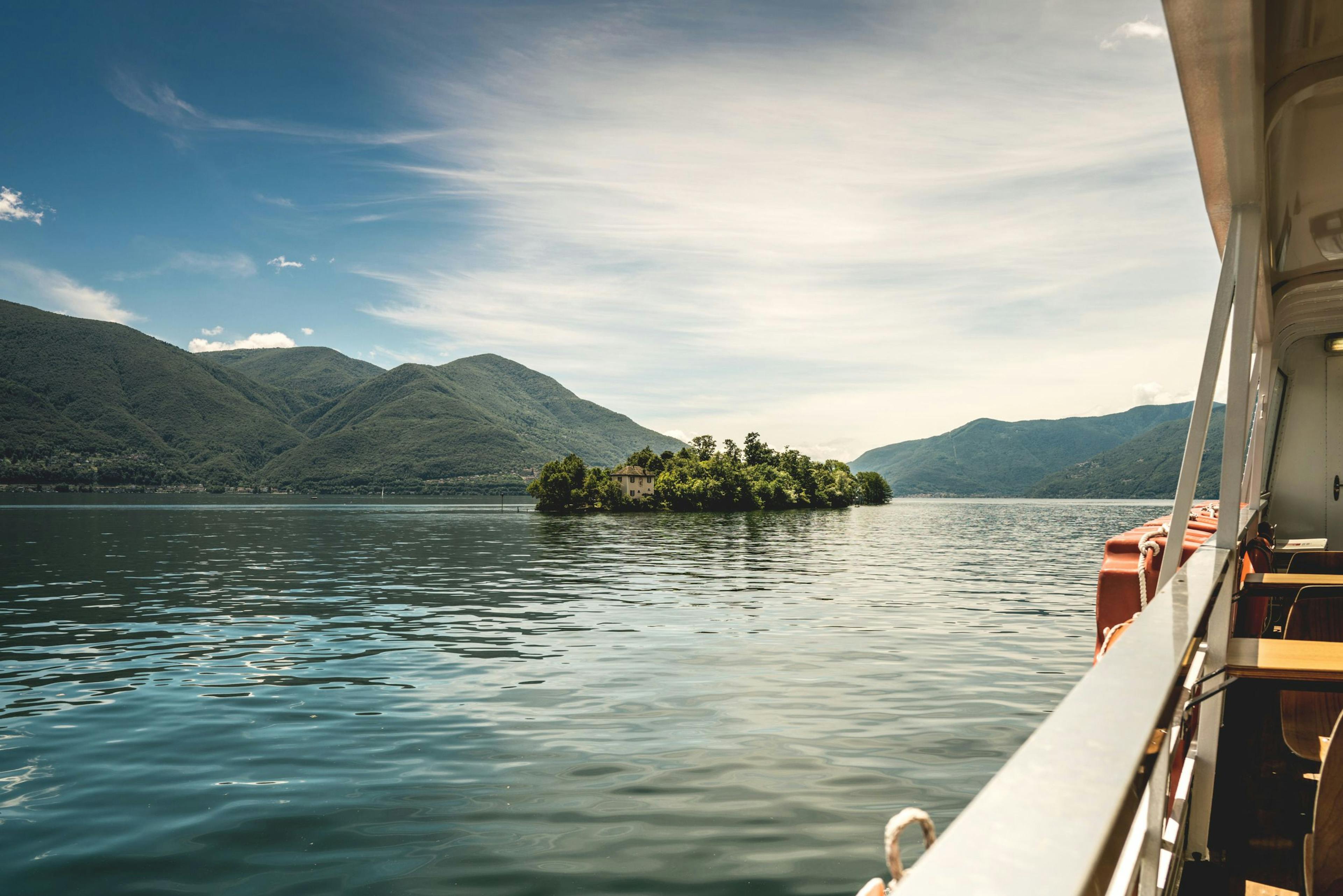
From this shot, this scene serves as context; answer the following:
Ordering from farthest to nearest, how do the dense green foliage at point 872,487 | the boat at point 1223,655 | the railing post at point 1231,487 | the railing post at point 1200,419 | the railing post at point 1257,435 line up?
the dense green foliage at point 872,487 < the railing post at point 1257,435 < the railing post at point 1200,419 < the railing post at point 1231,487 < the boat at point 1223,655

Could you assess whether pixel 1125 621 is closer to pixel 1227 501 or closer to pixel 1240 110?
pixel 1227 501

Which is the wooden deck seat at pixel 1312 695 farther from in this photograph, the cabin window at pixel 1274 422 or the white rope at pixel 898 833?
the cabin window at pixel 1274 422

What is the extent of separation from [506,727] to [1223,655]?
803 cm

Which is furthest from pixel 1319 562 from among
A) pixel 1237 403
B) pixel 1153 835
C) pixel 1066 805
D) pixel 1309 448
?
pixel 1066 805

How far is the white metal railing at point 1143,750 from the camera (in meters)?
0.67

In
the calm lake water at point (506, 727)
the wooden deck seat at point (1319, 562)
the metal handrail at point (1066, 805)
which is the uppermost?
the metal handrail at point (1066, 805)

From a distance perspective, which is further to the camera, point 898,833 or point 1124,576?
point 1124,576

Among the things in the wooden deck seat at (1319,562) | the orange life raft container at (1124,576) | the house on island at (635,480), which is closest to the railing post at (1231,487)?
the orange life raft container at (1124,576)

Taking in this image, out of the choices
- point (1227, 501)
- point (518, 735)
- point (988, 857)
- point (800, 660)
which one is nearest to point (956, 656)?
point (800, 660)

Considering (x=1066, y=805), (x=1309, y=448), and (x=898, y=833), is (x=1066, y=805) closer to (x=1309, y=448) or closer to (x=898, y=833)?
(x=898, y=833)

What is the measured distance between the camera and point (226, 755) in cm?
886

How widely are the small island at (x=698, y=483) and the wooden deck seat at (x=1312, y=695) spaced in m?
107

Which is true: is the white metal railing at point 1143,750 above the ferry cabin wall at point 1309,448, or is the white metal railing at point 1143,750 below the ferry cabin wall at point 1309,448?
below

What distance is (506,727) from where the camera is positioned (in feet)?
31.4
